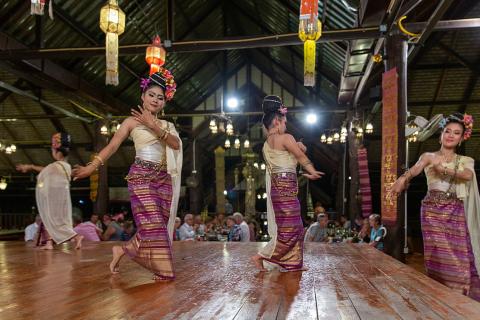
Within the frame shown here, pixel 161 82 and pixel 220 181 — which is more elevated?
pixel 161 82

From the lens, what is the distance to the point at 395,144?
667 cm


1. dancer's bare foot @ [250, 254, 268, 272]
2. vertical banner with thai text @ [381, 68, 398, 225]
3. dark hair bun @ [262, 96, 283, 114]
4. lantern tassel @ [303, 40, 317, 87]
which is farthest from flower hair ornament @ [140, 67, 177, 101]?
vertical banner with thai text @ [381, 68, 398, 225]

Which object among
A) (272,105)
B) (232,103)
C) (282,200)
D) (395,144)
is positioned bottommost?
(282,200)

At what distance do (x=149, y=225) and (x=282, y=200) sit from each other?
1171 mm

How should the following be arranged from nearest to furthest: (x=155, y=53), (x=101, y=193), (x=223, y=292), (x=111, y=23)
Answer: (x=223, y=292)
(x=111, y=23)
(x=155, y=53)
(x=101, y=193)

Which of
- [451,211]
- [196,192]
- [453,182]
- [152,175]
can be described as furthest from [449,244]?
[196,192]

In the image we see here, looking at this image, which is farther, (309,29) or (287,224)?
(309,29)

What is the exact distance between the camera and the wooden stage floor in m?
2.31

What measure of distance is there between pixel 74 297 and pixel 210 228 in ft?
23.9

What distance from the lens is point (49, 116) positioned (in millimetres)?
14492

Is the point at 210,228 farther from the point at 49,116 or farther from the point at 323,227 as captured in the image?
the point at 49,116

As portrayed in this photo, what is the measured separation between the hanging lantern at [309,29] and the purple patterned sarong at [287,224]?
7.12 ft

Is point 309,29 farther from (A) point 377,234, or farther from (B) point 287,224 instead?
(A) point 377,234

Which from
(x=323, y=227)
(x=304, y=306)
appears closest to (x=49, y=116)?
(x=323, y=227)
